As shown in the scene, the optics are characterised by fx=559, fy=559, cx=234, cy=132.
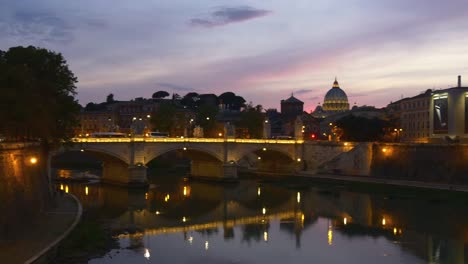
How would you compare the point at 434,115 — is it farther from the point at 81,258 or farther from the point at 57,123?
the point at 81,258

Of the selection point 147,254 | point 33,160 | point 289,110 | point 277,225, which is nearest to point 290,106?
point 289,110

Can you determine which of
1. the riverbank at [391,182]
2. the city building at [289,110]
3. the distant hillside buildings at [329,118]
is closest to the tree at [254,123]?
the distant hillside buildings at [329,118]

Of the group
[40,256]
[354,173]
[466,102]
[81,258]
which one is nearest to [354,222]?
[81,258]

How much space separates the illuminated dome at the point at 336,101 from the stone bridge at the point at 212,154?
79098mm

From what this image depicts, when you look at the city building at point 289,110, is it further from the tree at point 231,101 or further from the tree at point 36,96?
the tree at point 36,96

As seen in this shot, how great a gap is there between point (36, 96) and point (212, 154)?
2801 centimetres

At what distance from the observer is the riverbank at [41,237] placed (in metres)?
18.8

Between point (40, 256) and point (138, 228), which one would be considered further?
point (138, 228)

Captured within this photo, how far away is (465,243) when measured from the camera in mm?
27422

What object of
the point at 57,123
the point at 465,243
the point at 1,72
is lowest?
the point at 465,243

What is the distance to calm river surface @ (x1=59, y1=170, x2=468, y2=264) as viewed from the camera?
976 inches

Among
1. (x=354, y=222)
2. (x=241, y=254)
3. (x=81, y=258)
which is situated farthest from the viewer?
(x=354, y=222)

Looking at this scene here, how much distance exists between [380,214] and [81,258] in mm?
20814

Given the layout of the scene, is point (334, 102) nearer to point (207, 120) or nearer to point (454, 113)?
point (207, 120)
